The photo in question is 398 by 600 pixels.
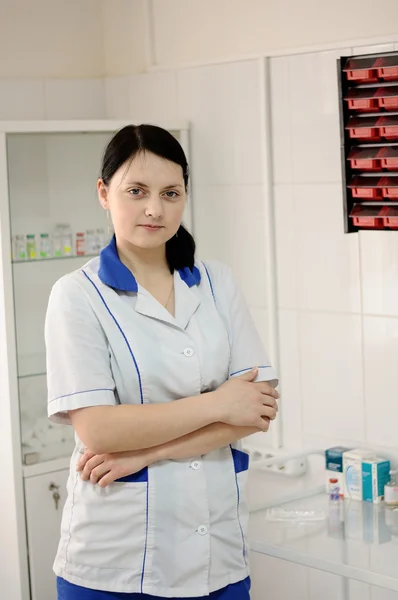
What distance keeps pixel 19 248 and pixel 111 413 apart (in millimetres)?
1270

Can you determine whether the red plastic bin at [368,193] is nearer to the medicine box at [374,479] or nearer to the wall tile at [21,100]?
the medicine box at [374,479]

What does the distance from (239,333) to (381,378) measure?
0.80 meters

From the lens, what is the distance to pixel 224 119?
9.10 ft

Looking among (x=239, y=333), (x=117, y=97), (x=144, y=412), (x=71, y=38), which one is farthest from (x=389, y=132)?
(x=71, y=38)

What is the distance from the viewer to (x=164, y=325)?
1.64 metres

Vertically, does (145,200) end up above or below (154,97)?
below

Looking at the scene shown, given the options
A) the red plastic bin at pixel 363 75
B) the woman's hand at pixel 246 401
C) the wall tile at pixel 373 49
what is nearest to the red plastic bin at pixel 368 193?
the red plastic bin at pixel 363 75

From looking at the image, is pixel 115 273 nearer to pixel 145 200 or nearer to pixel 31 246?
pixel 145 200

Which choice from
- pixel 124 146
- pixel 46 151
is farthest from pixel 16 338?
pixel 124 146

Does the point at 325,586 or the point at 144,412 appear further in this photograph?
the point at 325,586

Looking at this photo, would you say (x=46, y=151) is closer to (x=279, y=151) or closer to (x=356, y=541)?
(x=279, y=151)

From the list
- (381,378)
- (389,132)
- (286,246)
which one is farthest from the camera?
(286,246)

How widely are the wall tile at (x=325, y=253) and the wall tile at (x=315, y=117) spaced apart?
0.15 ft

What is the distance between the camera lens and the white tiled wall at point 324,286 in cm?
239
